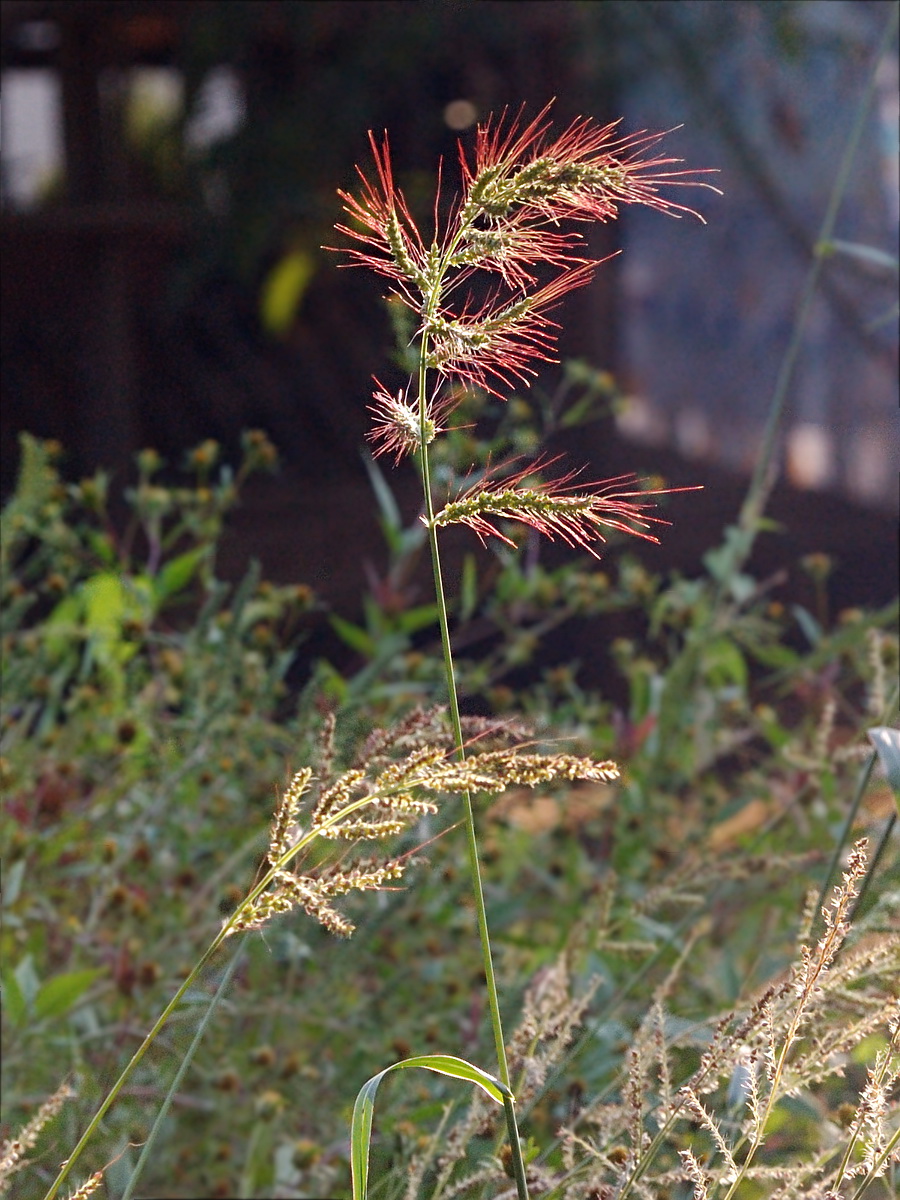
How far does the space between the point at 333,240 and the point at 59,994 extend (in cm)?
225

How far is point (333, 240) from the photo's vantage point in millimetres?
2969

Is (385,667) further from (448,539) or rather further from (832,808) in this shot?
(448,539)

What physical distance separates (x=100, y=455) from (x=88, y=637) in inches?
67.1

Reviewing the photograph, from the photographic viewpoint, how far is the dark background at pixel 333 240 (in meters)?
2.91

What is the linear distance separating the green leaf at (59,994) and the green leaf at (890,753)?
0.60 meters

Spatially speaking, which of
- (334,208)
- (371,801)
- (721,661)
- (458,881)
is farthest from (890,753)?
(334,208)

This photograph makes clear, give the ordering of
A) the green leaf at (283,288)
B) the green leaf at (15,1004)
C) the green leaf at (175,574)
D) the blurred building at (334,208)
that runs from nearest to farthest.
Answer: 1. the green leaf at (15,1004)
2. the green leaf at (175,574)
3. the blurred building at (334,208)
4. the green leaf at (283,288)

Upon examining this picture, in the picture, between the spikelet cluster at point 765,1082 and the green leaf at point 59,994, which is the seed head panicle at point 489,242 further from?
the green leaf at point 59,994

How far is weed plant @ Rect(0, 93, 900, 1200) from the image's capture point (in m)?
0.55

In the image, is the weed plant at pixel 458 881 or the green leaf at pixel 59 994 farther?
the green leaf at pixel 59 994

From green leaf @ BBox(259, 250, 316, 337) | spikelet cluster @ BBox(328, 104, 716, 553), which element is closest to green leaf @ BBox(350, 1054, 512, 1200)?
spikelet cluster @ BBox(328, 104, 716, 553)

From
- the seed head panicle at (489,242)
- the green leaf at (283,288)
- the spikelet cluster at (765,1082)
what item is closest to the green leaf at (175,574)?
the spikelet cluster at (765,1082)

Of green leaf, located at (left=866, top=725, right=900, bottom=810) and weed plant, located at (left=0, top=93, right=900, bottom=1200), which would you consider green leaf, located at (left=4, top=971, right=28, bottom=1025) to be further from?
green leaf, located at (left=866, top=725, right=900, bottom=810)

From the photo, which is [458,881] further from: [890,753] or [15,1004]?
[890,753]
